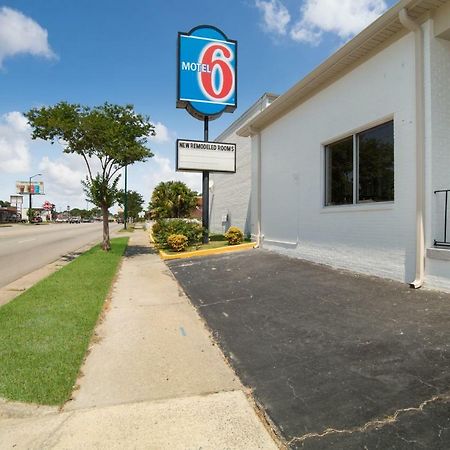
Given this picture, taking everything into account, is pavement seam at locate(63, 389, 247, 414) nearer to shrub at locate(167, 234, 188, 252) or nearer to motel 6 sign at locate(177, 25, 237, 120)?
shrub at locate(167, 234, 188, 252)

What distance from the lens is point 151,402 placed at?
3.34 meters

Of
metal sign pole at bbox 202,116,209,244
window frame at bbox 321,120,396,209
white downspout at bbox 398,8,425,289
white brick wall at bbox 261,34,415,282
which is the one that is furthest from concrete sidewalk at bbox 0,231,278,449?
metal sign pole at bbox 202,116,209,244

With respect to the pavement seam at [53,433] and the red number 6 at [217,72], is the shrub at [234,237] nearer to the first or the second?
the red number 6 at [217,72]

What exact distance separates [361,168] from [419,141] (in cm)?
189

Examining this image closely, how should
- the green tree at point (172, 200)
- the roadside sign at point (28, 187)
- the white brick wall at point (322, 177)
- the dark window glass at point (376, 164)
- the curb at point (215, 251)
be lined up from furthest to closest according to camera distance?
1. the roadside sign at point (28, 187)
2. the green tree at point (172, 200)
3. the curb at point (215, 251)
4. the dark window glass at point (376, 164)
5. the white brick wall at point (322, 177)

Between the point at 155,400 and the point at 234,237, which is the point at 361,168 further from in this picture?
the point at 234,237

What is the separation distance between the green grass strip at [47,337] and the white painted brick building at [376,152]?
5.49 metres

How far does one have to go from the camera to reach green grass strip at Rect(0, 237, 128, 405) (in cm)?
355

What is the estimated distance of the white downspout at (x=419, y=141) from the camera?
6.13 meters

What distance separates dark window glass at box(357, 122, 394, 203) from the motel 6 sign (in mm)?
8516

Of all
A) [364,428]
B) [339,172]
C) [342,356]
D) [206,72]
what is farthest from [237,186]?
[364,428]

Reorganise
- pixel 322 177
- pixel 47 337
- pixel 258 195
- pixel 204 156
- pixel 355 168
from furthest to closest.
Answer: pixel 204 156, pixel 258 195, pixel 322 177, pixel 355 168, pixel 47 337

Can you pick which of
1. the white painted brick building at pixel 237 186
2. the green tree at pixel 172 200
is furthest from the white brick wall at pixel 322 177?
the green tree at pixel 172 200

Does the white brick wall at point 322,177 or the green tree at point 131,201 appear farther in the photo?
the green tree at point 131,201
